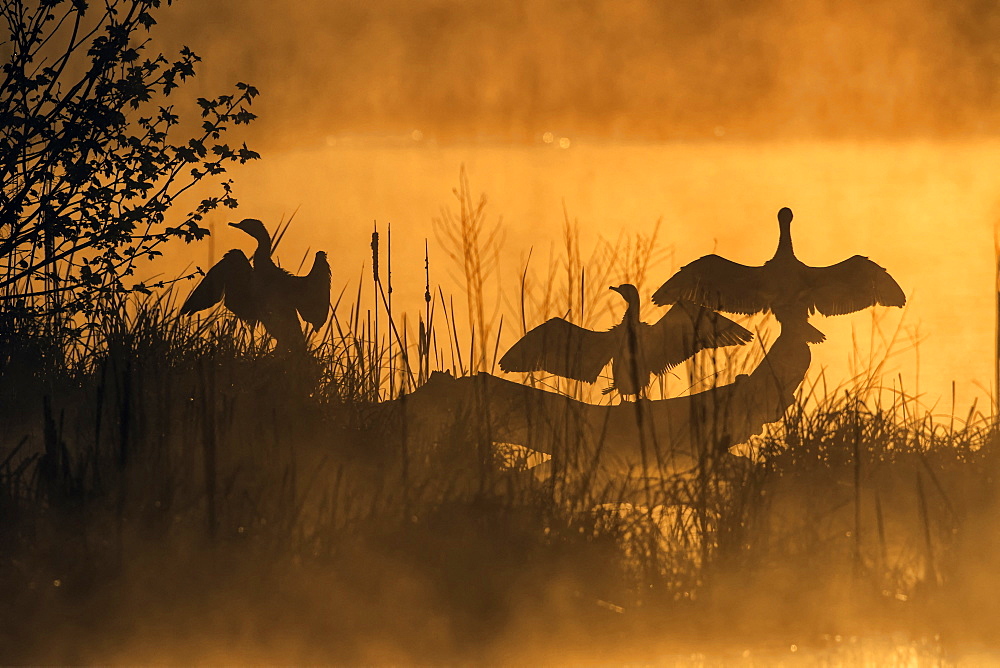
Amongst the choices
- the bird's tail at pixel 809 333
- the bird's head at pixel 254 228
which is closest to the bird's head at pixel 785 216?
the bird's tail at pixel 809 333

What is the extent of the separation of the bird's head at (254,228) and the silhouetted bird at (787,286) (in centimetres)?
164

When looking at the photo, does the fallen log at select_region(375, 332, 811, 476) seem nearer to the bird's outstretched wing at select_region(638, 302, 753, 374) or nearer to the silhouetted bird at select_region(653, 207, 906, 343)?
the bird's outstretched wing at select_region(638, 302, 753, 374)

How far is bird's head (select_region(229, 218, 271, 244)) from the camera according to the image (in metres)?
4.97

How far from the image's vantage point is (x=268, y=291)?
16.3 feet

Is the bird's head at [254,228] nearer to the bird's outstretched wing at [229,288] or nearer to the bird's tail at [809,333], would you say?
the bird's outstretched wing at [229,288]

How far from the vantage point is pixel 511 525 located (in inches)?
147

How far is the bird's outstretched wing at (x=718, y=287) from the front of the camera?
4902mm

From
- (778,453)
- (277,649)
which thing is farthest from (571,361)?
(277,649)

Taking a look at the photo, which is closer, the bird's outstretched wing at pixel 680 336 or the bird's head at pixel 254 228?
the bird's outstretched wing at pixel 680 336

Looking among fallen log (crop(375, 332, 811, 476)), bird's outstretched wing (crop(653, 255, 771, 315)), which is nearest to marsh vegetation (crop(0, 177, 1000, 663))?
fallen log (crop(375, 332, 811, 476))

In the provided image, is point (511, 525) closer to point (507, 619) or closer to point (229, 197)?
point (507, 619)

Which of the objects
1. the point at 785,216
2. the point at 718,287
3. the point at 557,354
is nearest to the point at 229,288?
the point at 557,354

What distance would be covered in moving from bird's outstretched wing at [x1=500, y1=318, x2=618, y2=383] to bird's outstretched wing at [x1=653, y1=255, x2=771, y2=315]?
0.43 m

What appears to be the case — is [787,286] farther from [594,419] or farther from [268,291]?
[268,291]
